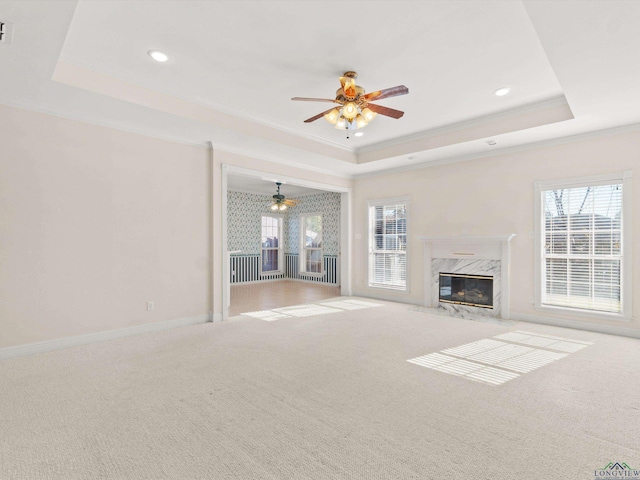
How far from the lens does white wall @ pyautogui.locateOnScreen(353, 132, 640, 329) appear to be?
4438 mm

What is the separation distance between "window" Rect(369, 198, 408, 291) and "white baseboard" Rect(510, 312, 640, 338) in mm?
2119

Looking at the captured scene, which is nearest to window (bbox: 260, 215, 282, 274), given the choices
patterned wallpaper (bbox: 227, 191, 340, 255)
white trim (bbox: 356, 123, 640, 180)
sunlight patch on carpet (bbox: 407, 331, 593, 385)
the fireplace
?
patterned wallpaper (bbox: 227, 191, 340, 255)

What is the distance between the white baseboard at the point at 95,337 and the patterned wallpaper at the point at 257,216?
4974mm

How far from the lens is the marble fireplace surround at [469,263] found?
5.37 meters

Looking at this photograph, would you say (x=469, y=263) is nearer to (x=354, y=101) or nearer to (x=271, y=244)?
(x=354, y=101)

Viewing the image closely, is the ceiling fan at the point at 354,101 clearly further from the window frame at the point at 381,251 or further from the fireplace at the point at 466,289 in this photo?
the fireplace at the point at 466,289

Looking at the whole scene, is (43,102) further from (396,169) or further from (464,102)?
(396,169)

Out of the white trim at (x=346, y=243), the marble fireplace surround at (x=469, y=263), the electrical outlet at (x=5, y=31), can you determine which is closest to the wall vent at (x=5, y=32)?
the electrical outlet at (x=5, y=31)

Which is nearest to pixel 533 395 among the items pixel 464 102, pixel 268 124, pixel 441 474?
pixel 441 474

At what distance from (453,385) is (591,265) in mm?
3322

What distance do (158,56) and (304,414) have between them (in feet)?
11.1

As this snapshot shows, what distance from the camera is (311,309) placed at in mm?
6160

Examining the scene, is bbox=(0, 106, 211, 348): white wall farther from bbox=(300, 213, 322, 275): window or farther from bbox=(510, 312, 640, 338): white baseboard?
bbox=(300, 213, 322, 275): window

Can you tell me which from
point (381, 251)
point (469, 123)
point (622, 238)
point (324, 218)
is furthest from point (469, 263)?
point (324, 218)
